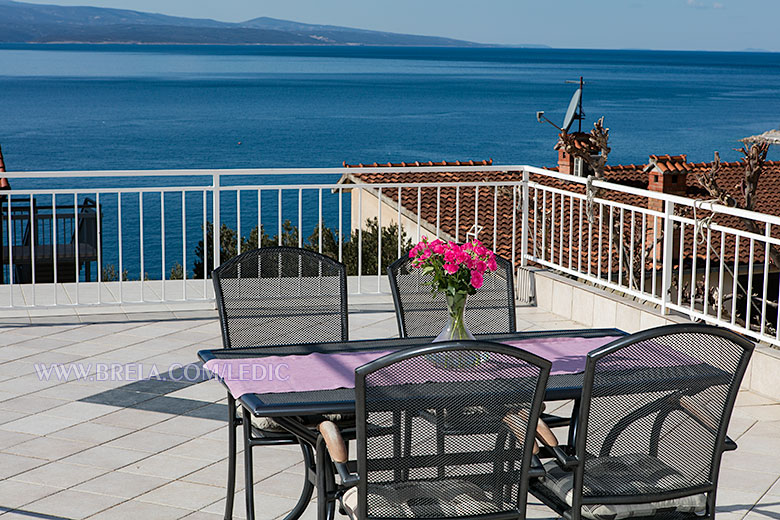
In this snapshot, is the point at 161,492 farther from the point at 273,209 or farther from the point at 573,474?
the point at 273,209

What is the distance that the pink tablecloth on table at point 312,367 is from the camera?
2998 mm

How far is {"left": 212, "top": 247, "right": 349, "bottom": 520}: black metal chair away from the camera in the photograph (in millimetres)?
3707

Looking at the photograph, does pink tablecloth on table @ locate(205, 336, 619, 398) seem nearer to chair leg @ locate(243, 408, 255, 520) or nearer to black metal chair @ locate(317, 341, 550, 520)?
chair leg @ locate(243, 408, 255, 520)

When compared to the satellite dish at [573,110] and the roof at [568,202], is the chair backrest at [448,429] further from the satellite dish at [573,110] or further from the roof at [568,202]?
the roof at [568,202]

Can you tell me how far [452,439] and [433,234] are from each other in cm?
1413

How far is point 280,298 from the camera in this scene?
149 inches

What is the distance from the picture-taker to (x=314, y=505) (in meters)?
3.70

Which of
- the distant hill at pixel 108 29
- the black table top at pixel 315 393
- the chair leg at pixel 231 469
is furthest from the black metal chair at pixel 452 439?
the distant hill at pixel 108 29

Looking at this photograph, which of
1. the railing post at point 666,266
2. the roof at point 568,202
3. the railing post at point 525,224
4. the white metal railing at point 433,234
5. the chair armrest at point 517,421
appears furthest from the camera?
the roof at point 568,202

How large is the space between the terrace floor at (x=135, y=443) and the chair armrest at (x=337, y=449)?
991 millimetres

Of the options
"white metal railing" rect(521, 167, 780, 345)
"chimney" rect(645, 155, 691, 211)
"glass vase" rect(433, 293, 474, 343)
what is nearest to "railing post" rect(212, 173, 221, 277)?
"white metal railing" rect(521, 167, 780, 345)

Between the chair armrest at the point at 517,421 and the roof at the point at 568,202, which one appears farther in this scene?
the roof at the point at 568,202

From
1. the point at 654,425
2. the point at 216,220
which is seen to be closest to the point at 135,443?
the point at 654,425

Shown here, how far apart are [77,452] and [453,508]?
2226 millimetres
